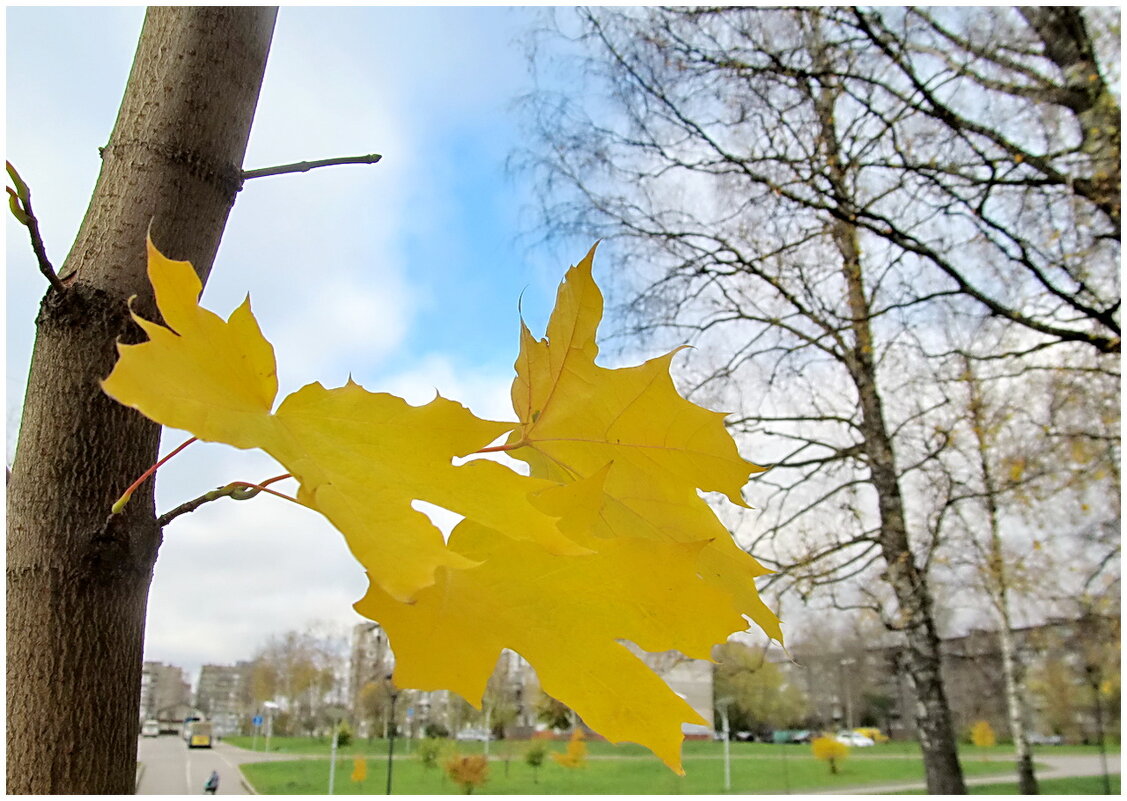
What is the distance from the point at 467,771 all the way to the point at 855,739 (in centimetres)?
440

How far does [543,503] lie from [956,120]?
74.9 inches

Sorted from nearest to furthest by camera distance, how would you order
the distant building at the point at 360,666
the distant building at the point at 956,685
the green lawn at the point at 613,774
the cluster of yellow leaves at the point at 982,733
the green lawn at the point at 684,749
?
1. the distant building at the point at 956,685
2. the green lawn at the point at 613,774
3. the distant building at the point at 360,666
4. the cluster of yellow leaves at the point at 982,733
5. the green lawn at the point at 684,749

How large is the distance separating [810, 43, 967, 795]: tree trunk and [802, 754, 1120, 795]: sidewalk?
151 inches

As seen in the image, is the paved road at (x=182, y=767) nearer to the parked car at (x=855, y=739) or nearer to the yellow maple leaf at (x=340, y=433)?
the yellow maple leaf at (x=340, y=433)

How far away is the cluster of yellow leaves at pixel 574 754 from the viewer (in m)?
5.18

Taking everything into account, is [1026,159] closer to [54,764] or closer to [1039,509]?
[1039,509]

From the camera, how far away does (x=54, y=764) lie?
0.39 feet

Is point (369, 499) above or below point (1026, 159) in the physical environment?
below

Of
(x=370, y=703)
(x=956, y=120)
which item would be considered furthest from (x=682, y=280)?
(x=370, y=703)

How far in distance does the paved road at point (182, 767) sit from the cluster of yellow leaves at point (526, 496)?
15.9 feet

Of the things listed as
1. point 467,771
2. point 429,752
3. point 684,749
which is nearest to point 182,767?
point 429,752

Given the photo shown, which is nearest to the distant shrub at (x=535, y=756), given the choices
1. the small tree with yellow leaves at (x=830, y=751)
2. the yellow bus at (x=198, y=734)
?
the small tree with yellow leaves at (x=830, y=751)

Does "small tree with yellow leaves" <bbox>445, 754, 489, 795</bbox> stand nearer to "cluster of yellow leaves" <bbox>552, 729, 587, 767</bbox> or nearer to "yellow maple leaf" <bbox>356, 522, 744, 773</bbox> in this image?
"cluster of yellow leaves" <bbox>552, 729, 587, 767</bbox>

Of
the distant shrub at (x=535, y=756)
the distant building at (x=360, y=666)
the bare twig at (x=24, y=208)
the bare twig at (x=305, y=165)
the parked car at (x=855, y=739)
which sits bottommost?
the parked car at (x=855, y=739)
